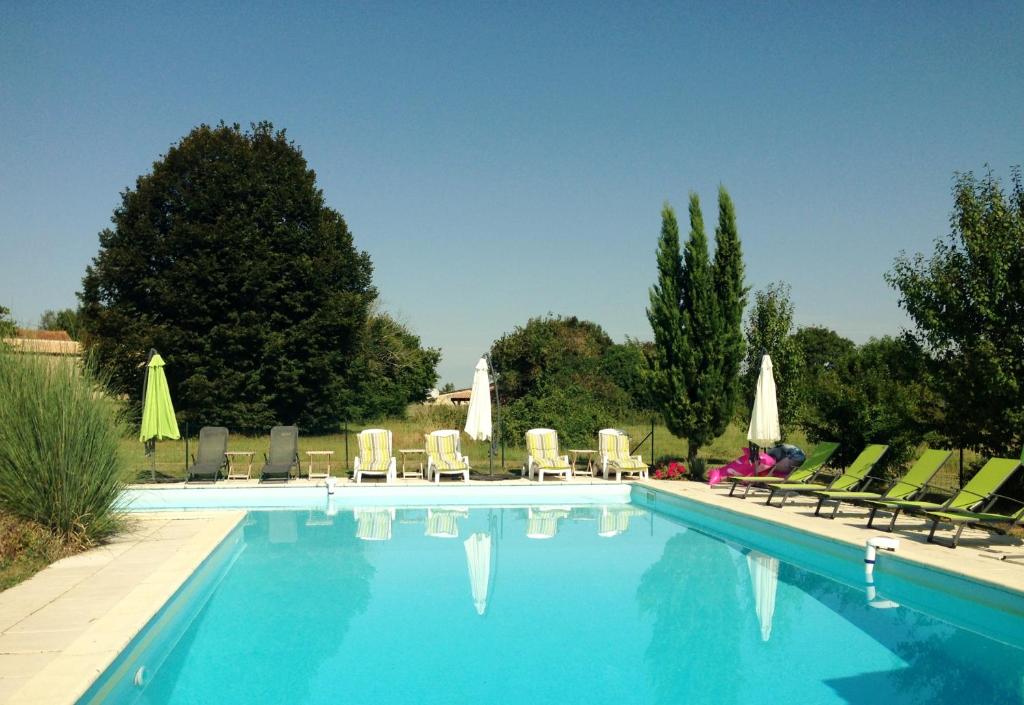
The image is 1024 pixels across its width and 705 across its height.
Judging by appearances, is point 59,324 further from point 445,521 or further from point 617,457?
point 617,457

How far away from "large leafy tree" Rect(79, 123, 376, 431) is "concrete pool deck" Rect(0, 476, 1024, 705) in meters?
13.2

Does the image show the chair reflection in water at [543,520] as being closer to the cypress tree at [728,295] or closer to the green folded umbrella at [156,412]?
the cypress tree at [728,295]

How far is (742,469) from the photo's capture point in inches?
572

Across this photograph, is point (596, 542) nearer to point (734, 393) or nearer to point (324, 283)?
point (734, 393)

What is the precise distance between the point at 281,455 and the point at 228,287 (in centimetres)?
1013

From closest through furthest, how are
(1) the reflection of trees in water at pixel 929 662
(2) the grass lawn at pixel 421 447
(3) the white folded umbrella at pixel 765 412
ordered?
(1) the reflection of trees in water at pixel 929 662
(3) the white folded umbrella at pixel 765 412
(2) the grass lawn at pixel 421 447

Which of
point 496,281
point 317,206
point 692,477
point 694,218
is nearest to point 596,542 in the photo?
point 692,477

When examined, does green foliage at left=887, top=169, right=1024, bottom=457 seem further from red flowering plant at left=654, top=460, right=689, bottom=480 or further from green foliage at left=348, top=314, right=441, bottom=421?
green foliage at left=348, top=314, right=441, bottom=421

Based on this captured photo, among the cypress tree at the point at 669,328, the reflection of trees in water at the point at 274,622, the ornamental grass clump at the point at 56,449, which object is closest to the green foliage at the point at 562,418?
the cypress tree at the point at 669,328

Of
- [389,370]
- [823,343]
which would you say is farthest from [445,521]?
A: [823,343]

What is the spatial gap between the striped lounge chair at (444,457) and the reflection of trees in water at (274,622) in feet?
14.4

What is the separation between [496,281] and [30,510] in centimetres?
1826

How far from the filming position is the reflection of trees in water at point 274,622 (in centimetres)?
519

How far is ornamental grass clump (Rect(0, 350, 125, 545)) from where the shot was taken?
7.62 m
